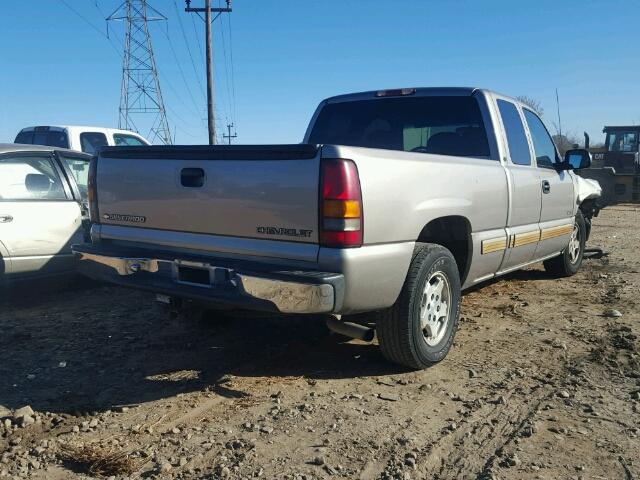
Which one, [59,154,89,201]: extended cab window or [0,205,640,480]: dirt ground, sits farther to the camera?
[59,154,89,201]: extended cab window

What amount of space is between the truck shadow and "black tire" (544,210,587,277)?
3.66 meters

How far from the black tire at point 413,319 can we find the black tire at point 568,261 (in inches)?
147

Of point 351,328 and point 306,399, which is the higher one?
point 351,328

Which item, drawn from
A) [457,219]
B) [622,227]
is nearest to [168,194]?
[457,219]

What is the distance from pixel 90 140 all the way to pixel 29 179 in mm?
6135

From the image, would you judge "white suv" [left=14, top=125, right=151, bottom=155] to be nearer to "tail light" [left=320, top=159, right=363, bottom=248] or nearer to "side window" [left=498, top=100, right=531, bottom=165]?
"side window" [left=498, top=100, right=531, bottom=165]

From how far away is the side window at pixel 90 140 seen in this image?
11.9m

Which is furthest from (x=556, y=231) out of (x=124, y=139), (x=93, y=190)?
(x=124, y=139)

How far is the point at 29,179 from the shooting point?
20.4 ft

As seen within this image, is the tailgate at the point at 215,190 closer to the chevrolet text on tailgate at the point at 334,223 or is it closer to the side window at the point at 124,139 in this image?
the chevrolet text on tailgate at the point at 334,223

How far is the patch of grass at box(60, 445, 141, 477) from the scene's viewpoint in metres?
2.97

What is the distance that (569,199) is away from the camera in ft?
22.5

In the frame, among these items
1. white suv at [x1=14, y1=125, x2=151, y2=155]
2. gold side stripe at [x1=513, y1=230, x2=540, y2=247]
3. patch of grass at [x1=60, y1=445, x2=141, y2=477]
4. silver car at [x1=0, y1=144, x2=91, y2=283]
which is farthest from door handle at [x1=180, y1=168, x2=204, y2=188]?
white suv at [x1=14, y1=125, x2=151, y2=155]

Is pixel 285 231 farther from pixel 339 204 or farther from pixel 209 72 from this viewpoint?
pixel 209 72
